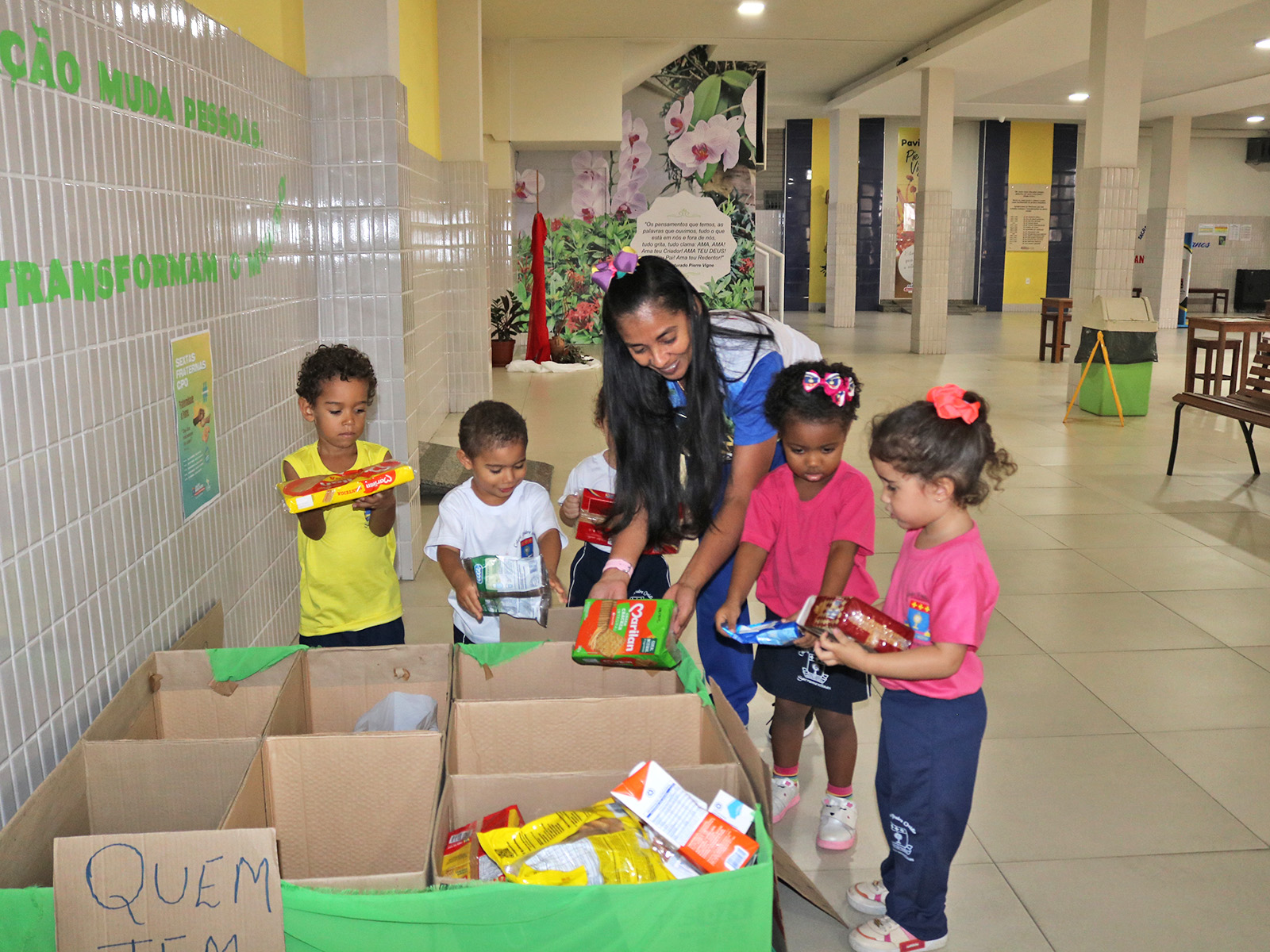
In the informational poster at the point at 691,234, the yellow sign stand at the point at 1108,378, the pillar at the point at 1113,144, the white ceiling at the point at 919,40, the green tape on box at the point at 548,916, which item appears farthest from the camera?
the informational poster at the point at 691,234

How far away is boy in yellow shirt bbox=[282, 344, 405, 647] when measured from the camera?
2.36m

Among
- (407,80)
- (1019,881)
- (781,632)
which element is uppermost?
(407,80)

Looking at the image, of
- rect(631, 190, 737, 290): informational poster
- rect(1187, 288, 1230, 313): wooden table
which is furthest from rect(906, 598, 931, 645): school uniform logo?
rect(1187, 288, 1230, 313): wooden table

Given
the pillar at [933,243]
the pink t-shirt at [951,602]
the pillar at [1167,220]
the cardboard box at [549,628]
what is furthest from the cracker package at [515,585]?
the pillar at [1167,220]

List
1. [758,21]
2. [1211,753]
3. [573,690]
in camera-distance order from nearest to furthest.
A: [573,690] → [1211,753] → [758,21]

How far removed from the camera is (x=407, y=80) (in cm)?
532

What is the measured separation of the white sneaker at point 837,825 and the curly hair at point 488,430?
107 centimetres

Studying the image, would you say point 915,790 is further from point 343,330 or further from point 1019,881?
point 343,330

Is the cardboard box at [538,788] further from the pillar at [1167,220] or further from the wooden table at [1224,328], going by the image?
the pillar at [1167,220]

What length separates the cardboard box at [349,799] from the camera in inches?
62.6

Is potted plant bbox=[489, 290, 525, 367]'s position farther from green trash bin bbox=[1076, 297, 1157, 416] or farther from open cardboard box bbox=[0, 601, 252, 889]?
open cardboard box bbox=[0, 601, 252, 889]

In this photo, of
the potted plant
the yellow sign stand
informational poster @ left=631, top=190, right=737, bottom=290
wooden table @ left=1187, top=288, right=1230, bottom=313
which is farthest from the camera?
wooden table @ left=1187, top=288, right=1230, bottom=313

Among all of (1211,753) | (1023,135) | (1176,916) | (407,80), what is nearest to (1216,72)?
(1023,135)

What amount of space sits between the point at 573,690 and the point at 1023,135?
19.4 meters
